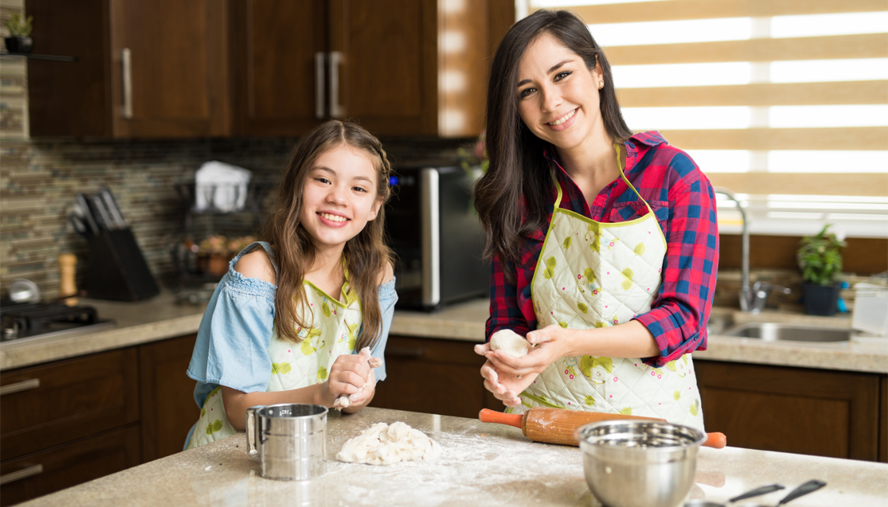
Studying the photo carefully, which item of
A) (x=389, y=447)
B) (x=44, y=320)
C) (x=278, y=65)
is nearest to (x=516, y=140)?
(x=389, y=447)

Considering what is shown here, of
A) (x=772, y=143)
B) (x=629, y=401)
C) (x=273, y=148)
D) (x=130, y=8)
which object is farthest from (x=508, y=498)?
(x=273, y=148)

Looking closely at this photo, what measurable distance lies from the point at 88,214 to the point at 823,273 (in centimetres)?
247

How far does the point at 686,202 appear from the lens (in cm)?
143

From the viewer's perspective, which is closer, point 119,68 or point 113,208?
point 119,68

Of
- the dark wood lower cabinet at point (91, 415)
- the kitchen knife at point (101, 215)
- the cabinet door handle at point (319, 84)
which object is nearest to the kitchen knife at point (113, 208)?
the kitchen knife at point (101, 215)

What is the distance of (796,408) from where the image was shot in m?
2.07

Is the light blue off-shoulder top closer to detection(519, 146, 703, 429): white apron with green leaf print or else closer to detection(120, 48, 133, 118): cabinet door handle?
detection(519, 146, 703, 429): white apron with green leaf print

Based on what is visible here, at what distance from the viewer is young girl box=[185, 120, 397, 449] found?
4.49 feet

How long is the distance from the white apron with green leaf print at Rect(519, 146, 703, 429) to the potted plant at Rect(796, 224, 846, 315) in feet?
3.76

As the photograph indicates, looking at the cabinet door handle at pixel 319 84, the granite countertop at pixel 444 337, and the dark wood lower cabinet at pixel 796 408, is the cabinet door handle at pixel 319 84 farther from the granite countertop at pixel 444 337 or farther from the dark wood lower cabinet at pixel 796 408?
the dark wood lower cabinet at pixel 796 408

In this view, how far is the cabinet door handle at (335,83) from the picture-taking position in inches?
112

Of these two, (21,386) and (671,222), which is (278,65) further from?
(671,222)

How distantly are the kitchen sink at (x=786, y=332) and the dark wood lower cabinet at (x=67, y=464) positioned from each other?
1820mm

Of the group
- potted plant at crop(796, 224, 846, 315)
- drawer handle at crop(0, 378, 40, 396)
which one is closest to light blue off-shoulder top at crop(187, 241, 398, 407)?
drawer handle at crop(0, 378, 40, 396)
